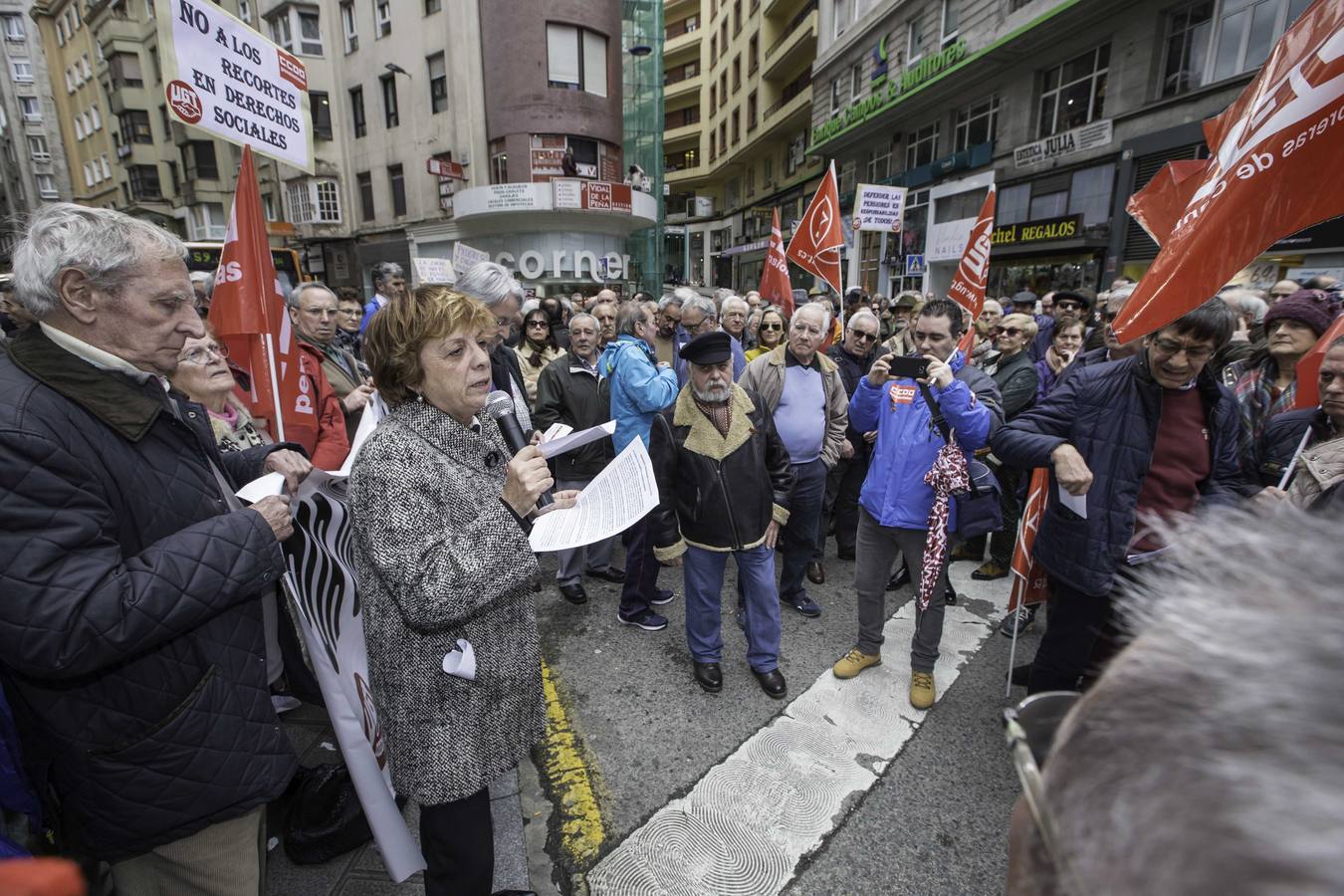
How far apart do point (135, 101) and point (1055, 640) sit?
152ft

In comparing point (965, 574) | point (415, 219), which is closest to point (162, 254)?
point (965, 574)

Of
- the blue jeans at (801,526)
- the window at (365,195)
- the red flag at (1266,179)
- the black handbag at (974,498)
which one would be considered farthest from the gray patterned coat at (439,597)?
the window at (365,195)

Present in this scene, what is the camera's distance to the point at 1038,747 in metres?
0.77

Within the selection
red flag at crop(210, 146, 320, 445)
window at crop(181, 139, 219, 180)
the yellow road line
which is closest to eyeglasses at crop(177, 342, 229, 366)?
red flag at crop(210, 146, 320, 445)

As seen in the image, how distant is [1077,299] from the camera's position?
20.7ft

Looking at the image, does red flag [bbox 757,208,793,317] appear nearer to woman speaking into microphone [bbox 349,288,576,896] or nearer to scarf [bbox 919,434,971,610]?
scarf [bbox 919,434,971,610]

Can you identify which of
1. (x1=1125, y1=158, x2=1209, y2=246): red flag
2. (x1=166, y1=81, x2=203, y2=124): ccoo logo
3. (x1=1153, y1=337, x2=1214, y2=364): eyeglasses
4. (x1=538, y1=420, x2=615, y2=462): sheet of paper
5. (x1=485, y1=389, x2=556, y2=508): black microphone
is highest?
(x1=166, y1=81, x2=203, y2=124): ccoo logo

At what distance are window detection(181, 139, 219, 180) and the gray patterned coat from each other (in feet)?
130

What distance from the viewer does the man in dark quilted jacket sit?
47.9 inches

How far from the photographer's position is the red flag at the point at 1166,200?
3141mm

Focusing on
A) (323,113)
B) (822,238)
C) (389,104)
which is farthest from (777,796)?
(323,113)

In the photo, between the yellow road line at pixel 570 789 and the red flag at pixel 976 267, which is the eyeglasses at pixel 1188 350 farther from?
the yellow road line at pixel 570 789

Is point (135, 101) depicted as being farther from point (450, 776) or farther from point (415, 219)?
point (450, 776)

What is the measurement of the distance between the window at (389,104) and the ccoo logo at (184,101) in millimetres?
26654
